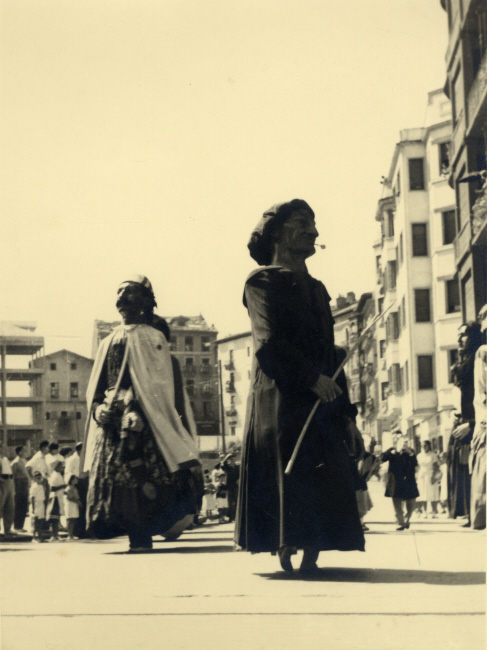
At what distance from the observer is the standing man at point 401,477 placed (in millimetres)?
11953

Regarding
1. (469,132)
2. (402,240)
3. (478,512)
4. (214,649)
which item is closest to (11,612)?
(214,649)

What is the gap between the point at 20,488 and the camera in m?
14.6

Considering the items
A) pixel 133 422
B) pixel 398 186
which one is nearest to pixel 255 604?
pixel 133 422

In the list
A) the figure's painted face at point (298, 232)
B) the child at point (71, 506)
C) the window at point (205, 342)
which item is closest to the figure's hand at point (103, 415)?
the window at point (205, 342)

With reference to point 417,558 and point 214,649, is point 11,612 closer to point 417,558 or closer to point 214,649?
point 214,649

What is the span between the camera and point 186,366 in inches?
363

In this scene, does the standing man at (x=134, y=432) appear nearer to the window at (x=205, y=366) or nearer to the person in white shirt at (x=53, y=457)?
the window at (x=205, y=366)

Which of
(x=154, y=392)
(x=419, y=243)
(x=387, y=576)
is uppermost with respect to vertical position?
(x=419, y=243)

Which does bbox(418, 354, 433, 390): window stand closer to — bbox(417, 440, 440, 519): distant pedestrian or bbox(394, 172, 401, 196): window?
bbox(394, 172, 401, 196): window

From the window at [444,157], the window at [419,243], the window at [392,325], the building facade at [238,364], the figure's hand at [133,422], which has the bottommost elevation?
the figure's hand at [133,422]

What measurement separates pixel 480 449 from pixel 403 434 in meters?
4.00

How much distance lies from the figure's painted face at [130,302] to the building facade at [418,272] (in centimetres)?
153

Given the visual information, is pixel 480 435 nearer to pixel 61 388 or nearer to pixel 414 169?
pixel 414 169

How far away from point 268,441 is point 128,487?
2427 millimetres
